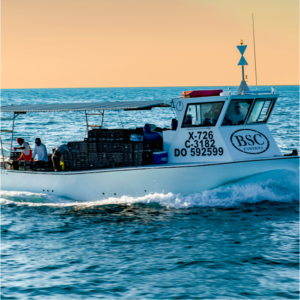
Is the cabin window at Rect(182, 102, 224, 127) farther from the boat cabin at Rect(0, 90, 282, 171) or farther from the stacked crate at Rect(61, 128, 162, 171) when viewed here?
the stacked crate at Rect(61, 128, 162, 171)

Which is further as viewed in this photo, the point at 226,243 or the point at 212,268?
the point at 226,243

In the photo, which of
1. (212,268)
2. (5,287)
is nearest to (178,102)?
(212,268)

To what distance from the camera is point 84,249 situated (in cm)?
1063

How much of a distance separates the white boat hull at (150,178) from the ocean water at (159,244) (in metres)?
0.23

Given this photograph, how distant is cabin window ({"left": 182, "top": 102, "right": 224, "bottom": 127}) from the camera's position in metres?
13.8

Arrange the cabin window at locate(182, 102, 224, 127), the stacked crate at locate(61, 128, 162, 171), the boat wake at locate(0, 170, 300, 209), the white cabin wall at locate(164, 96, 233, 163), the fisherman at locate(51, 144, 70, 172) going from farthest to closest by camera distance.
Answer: the fisherman at locate(51, 144, 70, 172) < the stacked crate at locate(61, 128, 162, 171) < the cabin window at locate(182, 102, 224, 127) < the white cabin wall at locate(164, 96, 233, 163) < the boat wake at locate(0, 170, 300, 209)

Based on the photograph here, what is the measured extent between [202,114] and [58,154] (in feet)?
16.1

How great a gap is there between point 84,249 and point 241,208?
5094mm

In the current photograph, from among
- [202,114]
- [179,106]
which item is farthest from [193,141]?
[179,106]

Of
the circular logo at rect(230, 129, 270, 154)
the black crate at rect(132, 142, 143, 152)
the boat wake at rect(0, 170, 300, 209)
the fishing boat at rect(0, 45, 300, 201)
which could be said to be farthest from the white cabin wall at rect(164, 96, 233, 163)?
the boat wake at rect(0, 170, 300, 209)

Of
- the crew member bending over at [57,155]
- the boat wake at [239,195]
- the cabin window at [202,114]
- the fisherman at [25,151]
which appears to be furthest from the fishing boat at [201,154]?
the fisherman at [25,151]

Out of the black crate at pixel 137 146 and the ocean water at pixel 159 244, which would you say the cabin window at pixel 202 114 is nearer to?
the black crate at pixel 137 146

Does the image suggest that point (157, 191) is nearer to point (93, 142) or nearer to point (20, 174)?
point (93, 142)

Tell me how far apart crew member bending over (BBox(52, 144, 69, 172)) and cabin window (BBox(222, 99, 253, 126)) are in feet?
17.1
